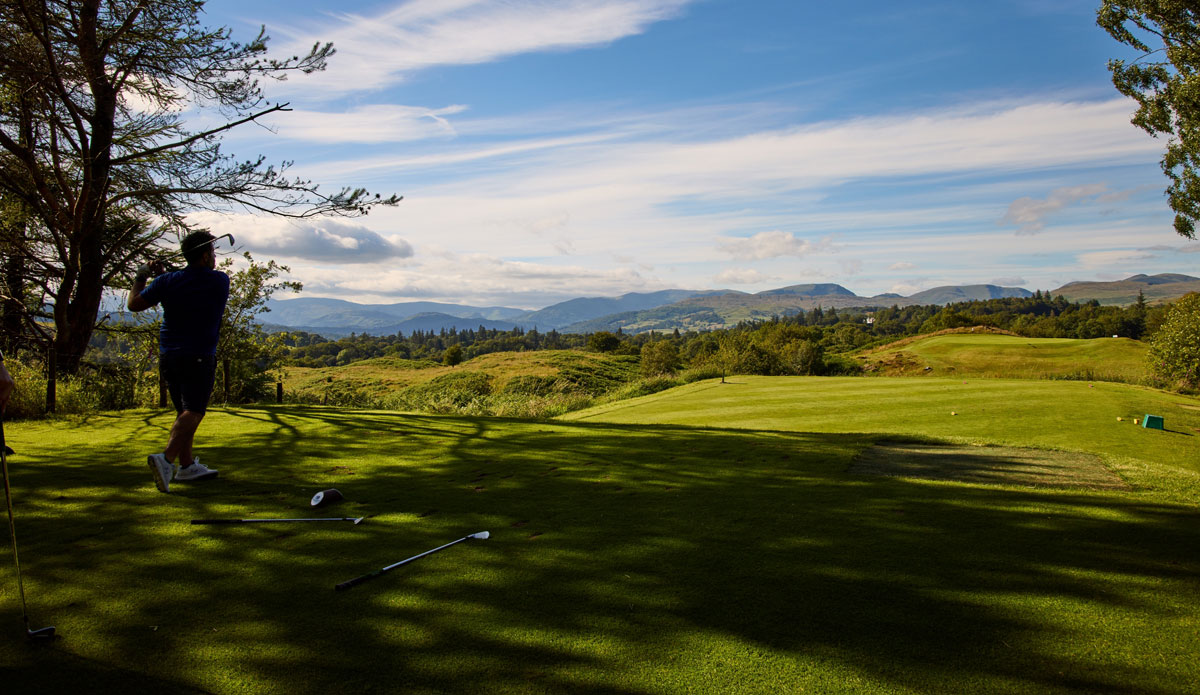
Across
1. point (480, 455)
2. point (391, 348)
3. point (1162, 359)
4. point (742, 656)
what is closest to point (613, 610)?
point (742, 656)

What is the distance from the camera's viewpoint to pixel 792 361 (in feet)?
181

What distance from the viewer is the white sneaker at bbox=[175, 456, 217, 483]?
6.09 meters

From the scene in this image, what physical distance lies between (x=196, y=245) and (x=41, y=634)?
4440 millimetres

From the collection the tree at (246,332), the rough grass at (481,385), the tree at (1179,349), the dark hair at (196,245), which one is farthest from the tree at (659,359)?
the dark hair at (196,245)

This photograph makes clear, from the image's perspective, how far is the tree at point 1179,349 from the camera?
21.7m

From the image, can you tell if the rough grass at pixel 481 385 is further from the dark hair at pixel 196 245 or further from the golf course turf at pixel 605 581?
the golf course turf at pixel 605 581

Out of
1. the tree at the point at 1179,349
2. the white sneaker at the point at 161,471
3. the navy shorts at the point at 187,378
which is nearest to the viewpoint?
the white sneaker at the point at 161,471

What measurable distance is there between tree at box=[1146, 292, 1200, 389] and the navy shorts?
30.4 m

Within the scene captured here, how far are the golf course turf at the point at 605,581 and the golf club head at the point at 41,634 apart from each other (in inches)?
2.7

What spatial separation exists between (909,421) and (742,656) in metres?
14.1

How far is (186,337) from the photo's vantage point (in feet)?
19.9

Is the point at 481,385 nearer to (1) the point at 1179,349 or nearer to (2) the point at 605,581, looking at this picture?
(1) the point at 1179,349

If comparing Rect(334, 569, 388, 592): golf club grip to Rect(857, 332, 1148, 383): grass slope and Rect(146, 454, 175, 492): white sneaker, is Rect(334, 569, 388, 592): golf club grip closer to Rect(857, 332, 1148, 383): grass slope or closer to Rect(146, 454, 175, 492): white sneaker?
Rect(146, 454, 175, 492): white sneaker

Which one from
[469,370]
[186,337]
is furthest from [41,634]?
[469,370]
